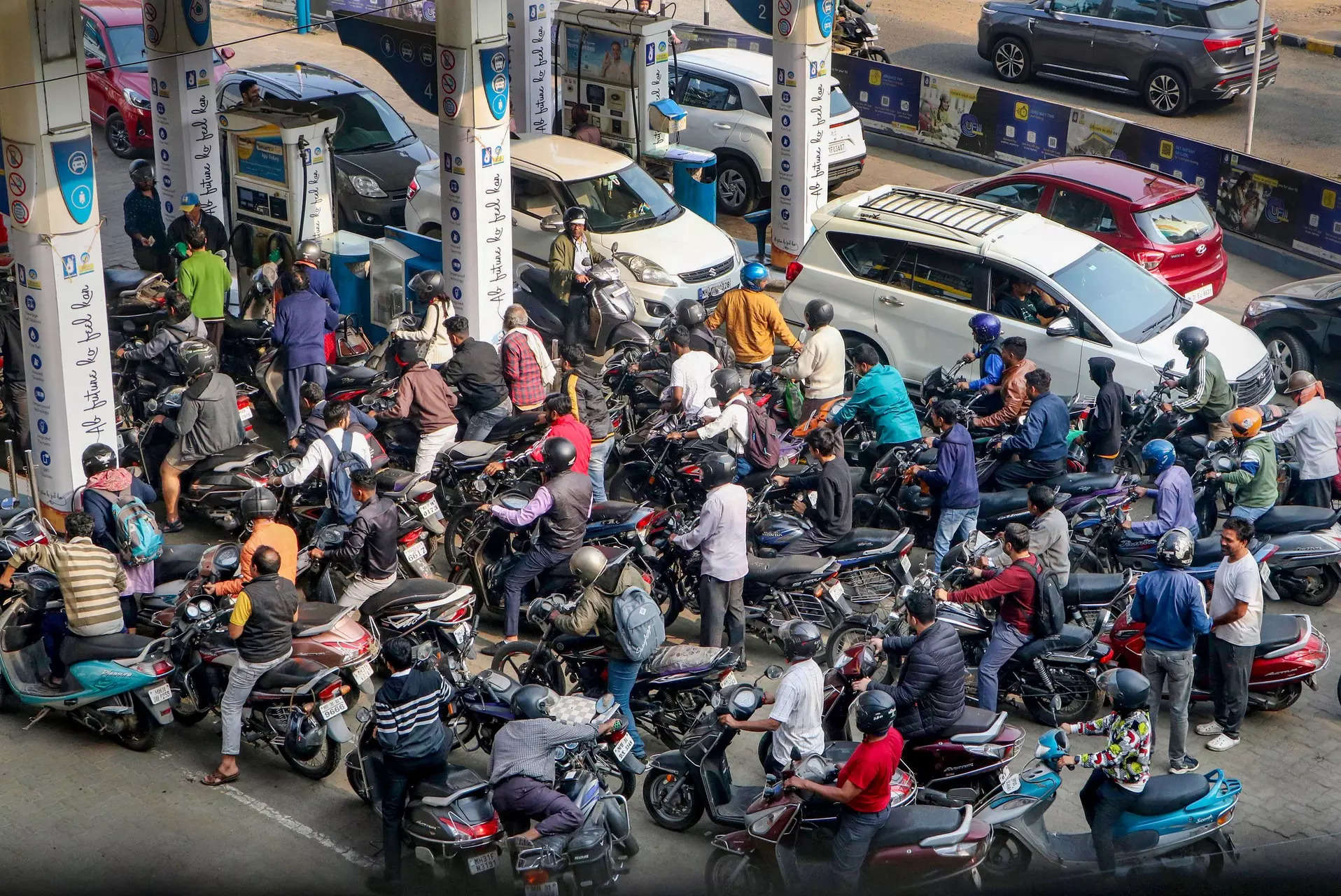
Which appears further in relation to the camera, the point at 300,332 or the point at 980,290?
the point at 980,290

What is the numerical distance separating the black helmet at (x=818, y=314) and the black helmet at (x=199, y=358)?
4655 mm

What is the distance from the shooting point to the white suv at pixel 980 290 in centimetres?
1233

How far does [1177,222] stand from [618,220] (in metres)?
5.65

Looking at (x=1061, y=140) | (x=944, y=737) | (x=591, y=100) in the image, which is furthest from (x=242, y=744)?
(x=1061, y=140)

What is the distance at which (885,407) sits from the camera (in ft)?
36.2

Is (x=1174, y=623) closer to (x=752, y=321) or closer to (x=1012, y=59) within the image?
(x=752, y=321)

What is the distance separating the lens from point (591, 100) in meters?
17.8

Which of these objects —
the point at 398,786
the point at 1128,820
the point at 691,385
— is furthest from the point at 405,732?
the point at 691,385

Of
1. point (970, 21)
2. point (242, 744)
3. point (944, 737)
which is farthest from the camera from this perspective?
point (970, 21)

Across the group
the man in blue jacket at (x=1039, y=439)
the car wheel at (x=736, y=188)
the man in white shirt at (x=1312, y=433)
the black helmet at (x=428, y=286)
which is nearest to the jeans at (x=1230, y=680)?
the man in blue jacket at (x=1039, y=439)

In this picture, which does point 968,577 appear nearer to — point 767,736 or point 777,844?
point 767,736

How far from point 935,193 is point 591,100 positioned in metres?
5.43

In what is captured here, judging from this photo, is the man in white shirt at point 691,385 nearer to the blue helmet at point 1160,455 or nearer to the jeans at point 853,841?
the blue helmet at point 1160,455

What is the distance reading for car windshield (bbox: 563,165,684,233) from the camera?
14.9 m
